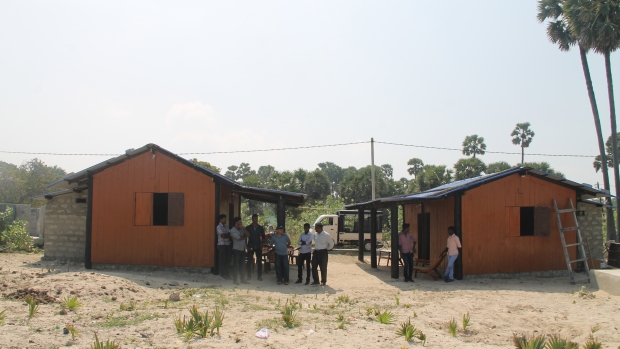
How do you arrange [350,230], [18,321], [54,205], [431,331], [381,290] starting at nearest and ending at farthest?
[18,321] < [431,331] < [381,290] < [54,205] < [350,230]

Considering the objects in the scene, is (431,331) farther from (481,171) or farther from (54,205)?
(481,171)

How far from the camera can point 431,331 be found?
7.62 metres

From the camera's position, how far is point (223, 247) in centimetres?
1287

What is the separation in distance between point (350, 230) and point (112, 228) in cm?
1343

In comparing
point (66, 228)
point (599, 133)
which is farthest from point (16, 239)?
point (599, 133)

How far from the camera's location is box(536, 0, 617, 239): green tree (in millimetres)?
21334

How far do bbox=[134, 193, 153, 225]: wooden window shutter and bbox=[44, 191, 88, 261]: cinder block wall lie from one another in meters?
2.50

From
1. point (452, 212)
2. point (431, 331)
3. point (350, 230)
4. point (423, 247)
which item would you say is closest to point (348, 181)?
point (350, 230)

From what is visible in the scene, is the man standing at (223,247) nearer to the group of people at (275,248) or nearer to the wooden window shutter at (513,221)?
the group of people at (275,248)

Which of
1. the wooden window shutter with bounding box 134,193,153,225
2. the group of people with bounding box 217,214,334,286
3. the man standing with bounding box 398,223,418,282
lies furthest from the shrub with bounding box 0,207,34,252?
the man standing with bounding box 398,223,418,282

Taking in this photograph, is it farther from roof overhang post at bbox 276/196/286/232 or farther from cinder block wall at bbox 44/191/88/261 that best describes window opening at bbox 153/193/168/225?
roof overhang post at bbox 276/196/286/232

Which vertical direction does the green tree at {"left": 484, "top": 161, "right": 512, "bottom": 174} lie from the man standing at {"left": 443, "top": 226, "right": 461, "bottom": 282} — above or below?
above

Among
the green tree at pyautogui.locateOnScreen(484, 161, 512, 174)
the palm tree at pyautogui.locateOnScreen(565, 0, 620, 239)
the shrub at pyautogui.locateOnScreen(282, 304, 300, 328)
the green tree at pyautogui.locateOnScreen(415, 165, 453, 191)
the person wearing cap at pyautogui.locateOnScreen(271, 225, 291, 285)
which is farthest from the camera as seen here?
the green tree at pyautogui.locateOnScreen(484, 161, 512, 174)

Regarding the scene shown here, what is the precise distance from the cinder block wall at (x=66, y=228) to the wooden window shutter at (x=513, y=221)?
41.2 ft
